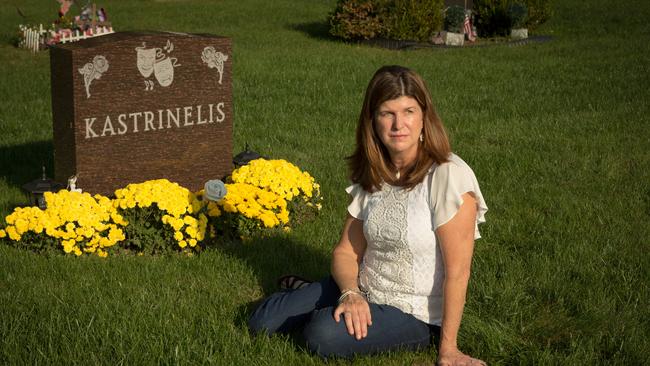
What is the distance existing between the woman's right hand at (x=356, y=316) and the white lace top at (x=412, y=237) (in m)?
0.22

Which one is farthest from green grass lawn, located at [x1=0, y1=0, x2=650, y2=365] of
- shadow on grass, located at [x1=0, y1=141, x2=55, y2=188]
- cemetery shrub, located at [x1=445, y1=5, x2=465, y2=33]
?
cemetery shrub, located at [x1=445, y1=5, x2=465, y2=33]

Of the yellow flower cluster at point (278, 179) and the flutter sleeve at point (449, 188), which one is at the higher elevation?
the flutter sleeve at point (449, 188)

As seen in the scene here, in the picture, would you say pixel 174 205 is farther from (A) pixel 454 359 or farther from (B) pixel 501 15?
(B) pixel 501 15

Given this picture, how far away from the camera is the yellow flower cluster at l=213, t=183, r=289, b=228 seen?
5.86 meters

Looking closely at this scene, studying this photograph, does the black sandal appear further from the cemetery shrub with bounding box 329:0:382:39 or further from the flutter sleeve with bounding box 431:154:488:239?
the cemetery shrub with bounding box 329:0:382:39

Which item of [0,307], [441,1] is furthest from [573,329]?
[441,1]

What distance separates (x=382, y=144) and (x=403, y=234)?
0.46m

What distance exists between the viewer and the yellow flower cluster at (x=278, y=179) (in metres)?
6.23

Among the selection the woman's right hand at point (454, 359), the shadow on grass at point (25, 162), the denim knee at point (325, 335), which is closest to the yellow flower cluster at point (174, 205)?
the denim knee at point (325, 335)

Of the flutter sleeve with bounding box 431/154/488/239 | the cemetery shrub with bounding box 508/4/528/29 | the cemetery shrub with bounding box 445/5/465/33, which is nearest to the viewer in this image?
the flutter sleeve with bounding box 431/154/488/239

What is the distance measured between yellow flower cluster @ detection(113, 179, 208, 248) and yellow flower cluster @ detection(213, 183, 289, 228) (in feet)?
0.63

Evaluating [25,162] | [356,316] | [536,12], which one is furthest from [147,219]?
[536,12]

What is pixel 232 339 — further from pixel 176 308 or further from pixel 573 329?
pixel 573 329

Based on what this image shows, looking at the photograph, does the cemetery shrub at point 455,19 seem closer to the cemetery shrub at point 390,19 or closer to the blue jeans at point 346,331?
the cemetery shrub at point 390,19
